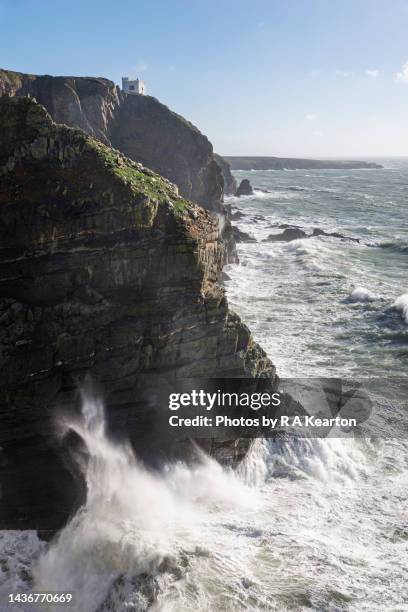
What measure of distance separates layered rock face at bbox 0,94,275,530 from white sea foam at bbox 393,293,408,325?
23.1 meters

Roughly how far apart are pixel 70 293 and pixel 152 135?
45.9 metres

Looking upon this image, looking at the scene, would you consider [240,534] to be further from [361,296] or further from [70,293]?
[361,296]

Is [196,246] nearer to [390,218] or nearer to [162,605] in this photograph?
[162,605]

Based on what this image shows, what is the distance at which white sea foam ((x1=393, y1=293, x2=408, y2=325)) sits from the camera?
3337 centimetres

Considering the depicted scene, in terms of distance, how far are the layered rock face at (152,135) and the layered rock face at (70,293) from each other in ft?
126

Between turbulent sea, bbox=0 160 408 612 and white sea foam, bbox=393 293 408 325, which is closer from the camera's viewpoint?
turbulent sea, bbox=0 160 408 612

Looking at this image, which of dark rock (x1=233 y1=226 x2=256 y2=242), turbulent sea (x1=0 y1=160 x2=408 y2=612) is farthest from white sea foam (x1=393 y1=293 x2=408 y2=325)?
dark rock (x1=233 y1=226 x2=256 y2=242)

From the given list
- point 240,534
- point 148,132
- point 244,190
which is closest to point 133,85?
point 148,132

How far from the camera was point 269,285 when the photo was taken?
41.1m

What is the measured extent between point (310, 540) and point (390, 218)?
3026 inches

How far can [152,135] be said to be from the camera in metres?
55.3

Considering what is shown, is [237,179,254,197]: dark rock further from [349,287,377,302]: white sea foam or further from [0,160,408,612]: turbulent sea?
[0,160,408,612]: turbulent sea

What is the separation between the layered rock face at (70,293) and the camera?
13.2 metres

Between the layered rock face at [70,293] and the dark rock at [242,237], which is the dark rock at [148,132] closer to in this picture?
the dark rock at [242,237]
